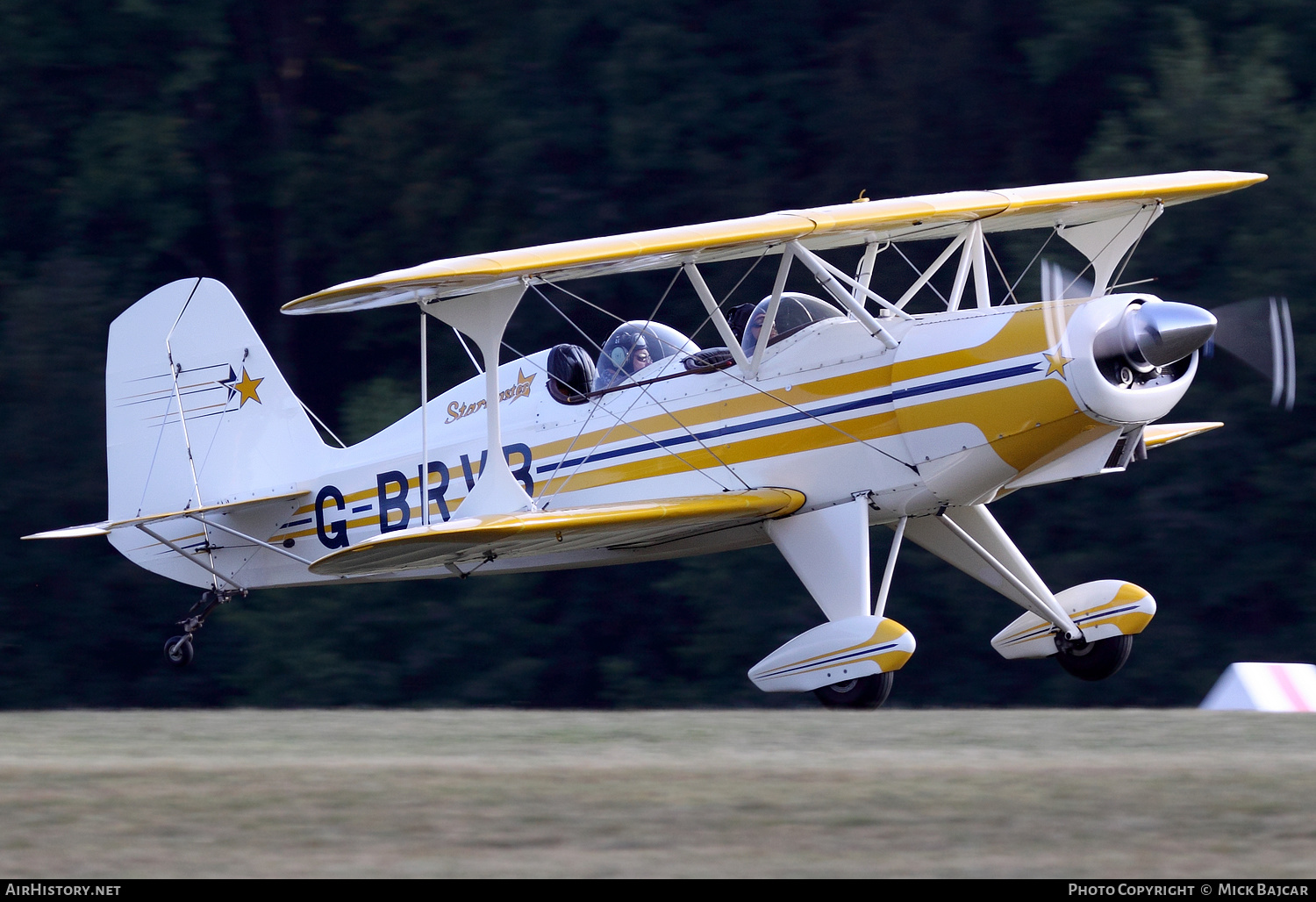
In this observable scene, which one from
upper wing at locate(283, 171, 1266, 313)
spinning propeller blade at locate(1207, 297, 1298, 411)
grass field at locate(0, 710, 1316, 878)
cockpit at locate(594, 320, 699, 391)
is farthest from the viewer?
cockpit at locate(594, 320, 699, 391)

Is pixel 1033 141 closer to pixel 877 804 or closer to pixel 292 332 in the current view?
pixel 292 332

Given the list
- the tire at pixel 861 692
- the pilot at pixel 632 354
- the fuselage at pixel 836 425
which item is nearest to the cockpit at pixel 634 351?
the pilot at pixel 632 354

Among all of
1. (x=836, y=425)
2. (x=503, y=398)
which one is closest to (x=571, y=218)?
(x=503, y=398)

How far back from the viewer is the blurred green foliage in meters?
20.1

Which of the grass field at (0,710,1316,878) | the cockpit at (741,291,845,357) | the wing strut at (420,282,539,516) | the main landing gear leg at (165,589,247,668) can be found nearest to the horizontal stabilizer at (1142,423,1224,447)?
the cockpit at (741,291,845,357)

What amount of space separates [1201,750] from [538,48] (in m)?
20.0

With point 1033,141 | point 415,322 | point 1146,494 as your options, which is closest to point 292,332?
point 415,322

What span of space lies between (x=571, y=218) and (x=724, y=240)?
Answer: 49.1ft

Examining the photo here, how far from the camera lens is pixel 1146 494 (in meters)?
20.1

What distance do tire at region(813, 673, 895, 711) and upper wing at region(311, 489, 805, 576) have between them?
1.19m

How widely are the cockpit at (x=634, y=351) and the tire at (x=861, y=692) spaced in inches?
101

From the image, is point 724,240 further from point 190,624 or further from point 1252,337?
point 190,624

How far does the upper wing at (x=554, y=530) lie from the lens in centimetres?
934

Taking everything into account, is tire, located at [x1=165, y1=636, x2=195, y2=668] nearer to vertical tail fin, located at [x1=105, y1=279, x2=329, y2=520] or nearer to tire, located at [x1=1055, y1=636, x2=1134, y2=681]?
vertical tail fin, located at [x1=105, y1=279, x2=329, y2=520]
